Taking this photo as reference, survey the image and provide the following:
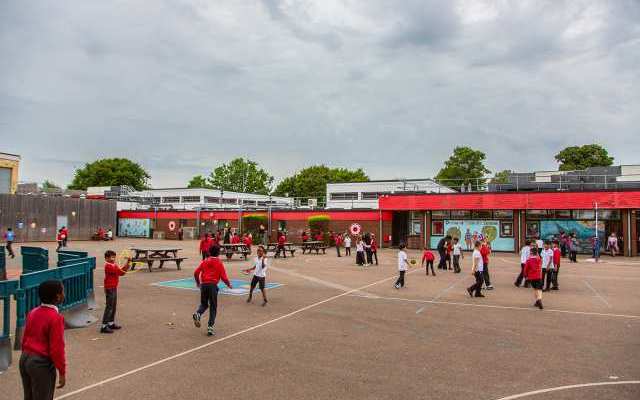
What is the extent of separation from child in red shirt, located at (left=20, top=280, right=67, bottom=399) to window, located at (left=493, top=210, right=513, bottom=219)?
35.2 meters

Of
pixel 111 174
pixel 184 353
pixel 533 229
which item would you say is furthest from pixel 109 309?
pixel 111 174

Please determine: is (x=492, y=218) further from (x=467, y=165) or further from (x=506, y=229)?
(x=467, y=165)

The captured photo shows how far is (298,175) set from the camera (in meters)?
93.4

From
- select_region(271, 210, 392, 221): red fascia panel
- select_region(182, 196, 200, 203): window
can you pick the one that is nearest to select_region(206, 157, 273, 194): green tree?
select_region(182, 196, 200, 203): window

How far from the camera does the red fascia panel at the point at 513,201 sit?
31250 mm

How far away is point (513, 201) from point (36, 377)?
34761 mm

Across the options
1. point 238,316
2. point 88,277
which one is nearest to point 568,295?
point 238,316

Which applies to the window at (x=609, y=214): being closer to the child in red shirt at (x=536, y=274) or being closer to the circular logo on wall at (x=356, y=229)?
the circular logo on wall at (x=356, y=229)

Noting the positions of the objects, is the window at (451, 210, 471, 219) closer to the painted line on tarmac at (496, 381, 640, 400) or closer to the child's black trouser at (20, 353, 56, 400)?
the painted line on tarmac at (496, 381, 640, 400)

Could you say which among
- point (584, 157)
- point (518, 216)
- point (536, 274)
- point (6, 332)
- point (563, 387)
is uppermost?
point (584, 157)

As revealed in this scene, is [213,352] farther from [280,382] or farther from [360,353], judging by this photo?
[360,353]

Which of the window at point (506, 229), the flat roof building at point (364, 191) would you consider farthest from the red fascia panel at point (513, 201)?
the flat roof building at point (364, 191)

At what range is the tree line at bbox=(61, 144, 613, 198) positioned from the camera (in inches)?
2860

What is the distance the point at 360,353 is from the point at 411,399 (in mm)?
2097
